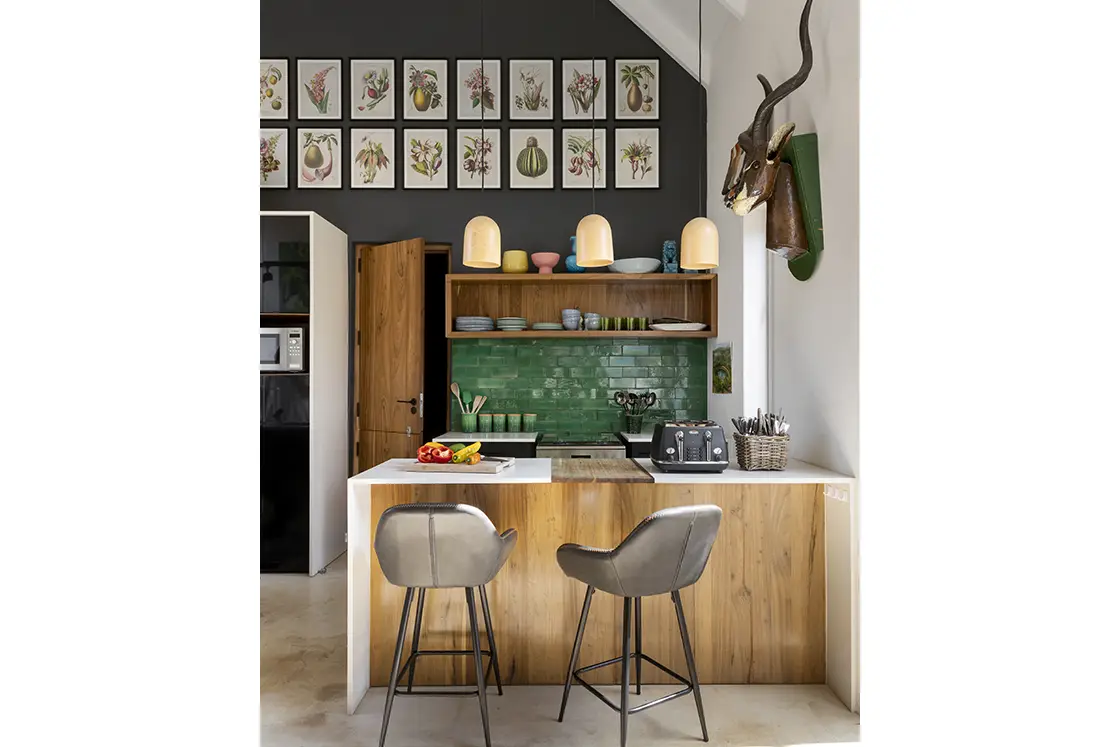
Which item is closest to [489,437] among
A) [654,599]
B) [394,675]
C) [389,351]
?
[389,351]

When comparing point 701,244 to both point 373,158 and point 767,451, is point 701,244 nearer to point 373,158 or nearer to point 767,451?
point 767,451

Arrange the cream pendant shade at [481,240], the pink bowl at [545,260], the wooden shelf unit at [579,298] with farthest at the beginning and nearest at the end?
the wooden shelf unit at [579,298], the pink bowl at [545,260], the cream pendant shade at [481,240]

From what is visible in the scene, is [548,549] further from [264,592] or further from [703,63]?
[703,63]

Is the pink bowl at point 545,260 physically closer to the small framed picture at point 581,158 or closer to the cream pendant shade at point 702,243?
the small framed picture at point 581,158

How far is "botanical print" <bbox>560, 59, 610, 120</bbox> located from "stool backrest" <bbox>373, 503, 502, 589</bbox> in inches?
153

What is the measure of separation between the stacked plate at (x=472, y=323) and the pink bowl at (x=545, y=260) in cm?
53

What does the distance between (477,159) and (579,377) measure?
6.00 feet

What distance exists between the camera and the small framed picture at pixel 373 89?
5309 mm

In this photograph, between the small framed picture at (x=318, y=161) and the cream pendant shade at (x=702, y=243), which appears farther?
the small framed picture at (x=318, y=161)

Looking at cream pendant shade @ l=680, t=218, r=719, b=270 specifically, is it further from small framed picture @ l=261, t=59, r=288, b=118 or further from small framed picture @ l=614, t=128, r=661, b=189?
small framed picture @ l=261, t=59, r=288, b=118

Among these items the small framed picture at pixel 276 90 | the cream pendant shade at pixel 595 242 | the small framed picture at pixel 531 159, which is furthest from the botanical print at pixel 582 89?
the cream pendant shade at pixel 595 242

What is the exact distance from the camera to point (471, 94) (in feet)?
17.4
